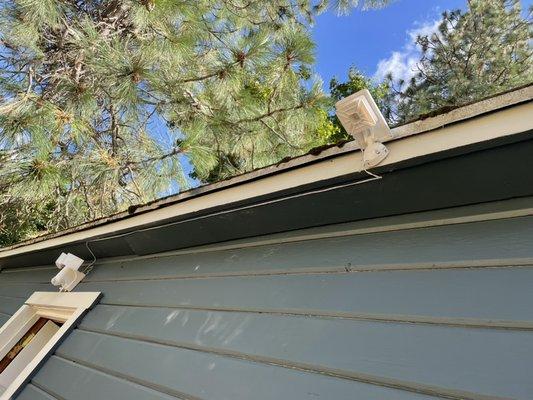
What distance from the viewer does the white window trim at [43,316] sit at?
2.14 m

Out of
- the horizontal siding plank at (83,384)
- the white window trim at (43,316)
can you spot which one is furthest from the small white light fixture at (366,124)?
the white window trim at (43,316)

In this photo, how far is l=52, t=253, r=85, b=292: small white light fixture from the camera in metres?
2.64

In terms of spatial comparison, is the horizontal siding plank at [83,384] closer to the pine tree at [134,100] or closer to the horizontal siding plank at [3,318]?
the horizontal siding plank at [3,318]

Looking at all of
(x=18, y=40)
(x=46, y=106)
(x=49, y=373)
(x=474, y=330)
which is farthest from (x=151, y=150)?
(x=474, y=330)

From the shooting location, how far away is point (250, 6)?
657cm

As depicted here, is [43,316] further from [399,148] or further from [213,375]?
[399,148]

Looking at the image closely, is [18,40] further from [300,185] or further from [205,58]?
[300,185]

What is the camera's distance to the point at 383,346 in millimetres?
1088

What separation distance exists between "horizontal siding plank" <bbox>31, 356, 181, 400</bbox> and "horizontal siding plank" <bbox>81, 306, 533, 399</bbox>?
0.74 feet

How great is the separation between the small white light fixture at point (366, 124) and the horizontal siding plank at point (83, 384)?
110 cm

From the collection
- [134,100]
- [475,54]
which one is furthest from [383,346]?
[475,54]

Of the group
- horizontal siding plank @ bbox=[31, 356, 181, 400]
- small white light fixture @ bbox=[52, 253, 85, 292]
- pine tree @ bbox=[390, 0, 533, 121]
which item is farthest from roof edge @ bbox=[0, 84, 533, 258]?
pine tree @ bbox=[390, 0, 533, 121]

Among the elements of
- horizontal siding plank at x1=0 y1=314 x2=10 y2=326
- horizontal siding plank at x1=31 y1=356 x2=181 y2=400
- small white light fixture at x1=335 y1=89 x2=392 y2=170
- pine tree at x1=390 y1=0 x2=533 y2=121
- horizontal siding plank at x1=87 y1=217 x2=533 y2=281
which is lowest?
horizontal siding plank at x1=31 y1=356 x2=181 y2=400

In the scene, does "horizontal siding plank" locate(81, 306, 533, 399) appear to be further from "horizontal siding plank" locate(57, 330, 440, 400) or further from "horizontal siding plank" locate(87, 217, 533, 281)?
"horizontal siding plank" locate(87, 217, 533, 281)
